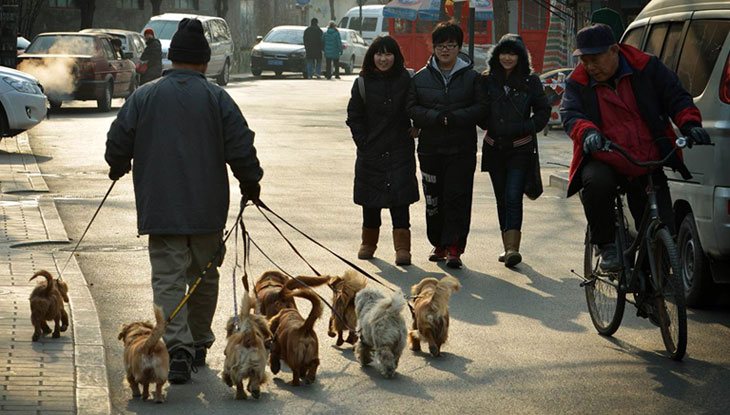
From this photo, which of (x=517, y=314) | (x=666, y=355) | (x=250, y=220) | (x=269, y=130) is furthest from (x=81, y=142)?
(x=666, y=355)

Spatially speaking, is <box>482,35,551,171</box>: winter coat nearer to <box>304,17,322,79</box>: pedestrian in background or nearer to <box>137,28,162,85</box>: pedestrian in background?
<box>137,28,162,85</box>: pedestrian in background

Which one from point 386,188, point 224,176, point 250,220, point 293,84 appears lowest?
point 293,84

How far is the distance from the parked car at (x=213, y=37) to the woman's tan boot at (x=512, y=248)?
26559 millimetres

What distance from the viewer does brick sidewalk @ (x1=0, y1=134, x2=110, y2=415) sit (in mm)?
5691

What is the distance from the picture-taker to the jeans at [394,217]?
33.3ft

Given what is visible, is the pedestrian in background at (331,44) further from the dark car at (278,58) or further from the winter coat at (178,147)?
the winter coat at (178,147)

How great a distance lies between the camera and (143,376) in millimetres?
5738

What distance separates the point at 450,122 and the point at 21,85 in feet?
36.5

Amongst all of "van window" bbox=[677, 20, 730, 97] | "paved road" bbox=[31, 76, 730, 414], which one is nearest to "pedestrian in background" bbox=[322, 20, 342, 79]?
"paved road" bbox=[31, 76, 730, 414]

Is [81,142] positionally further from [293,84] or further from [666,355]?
[293,84]

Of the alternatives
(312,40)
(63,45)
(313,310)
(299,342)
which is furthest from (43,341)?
(312,40)

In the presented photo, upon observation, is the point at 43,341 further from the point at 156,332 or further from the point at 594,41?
the point at 594,41

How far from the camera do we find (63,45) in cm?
2733

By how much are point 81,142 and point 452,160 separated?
11.5 m
